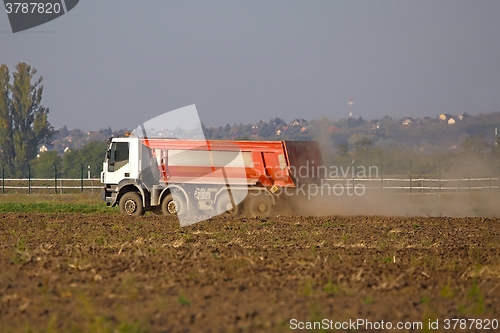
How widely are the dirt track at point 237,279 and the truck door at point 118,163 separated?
684cm

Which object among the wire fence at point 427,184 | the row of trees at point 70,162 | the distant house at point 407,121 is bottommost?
the wire fence at point 427,184

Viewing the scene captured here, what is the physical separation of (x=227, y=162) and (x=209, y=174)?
0.79 metres

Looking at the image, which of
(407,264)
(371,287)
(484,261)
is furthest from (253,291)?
(484,261)

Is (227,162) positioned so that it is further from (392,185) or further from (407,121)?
(407,121)

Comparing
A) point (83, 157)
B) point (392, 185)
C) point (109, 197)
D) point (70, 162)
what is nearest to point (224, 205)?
point (109, 197)

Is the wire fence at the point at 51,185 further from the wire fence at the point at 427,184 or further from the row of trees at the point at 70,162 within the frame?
the wire fence at the point at 427,184

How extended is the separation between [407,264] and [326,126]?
119ft

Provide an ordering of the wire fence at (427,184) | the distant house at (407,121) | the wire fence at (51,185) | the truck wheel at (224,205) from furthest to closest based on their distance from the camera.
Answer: the distant house at (407,121) < the wire fence at (51,185) < the wire fence at (427,184) < the truck wheel at (224,205)

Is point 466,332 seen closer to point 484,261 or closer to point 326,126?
point 484,261

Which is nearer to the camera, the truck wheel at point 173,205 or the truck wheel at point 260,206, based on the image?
the truck wheel at point 173,205

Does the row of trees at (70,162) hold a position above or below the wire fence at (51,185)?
above

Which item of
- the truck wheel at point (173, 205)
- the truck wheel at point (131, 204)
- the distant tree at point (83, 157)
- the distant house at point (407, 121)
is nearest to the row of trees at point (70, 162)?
the distant tree at point (83, 157)

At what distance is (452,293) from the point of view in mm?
10359

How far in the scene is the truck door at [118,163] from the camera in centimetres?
2701
